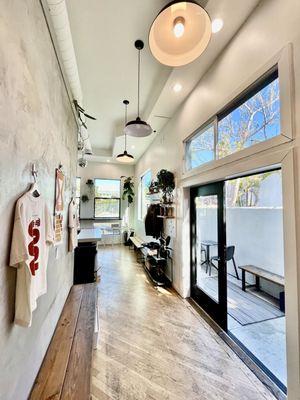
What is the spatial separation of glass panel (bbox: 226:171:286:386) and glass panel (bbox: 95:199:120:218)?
5.18 meters

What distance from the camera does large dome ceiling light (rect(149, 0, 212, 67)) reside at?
54.4 inches

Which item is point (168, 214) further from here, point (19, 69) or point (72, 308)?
point (19, 69)

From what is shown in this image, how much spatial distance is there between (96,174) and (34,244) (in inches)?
283

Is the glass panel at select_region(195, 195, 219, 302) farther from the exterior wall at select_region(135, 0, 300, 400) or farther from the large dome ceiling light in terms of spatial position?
the large dome ceiling light

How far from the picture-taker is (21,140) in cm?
98

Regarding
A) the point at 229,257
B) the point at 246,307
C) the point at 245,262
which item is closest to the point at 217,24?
the point at 229,257

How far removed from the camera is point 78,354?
148 centimetres

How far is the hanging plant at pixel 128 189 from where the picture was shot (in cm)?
791

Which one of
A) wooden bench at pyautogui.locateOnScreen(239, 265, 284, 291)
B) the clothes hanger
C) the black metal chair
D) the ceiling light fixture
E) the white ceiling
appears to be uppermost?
the white ceiling

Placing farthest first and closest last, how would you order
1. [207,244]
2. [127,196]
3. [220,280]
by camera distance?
[127,196], [207,244], [220,280]

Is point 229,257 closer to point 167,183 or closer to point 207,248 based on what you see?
point 207,248

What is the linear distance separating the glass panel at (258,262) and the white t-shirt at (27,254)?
93.6 inches

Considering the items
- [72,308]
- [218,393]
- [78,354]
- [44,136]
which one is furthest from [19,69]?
[218,393]

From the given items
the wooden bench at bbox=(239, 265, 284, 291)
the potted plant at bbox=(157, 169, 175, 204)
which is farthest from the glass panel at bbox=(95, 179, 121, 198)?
the wooden bench at bbox=(239, 265, 284, 291)
